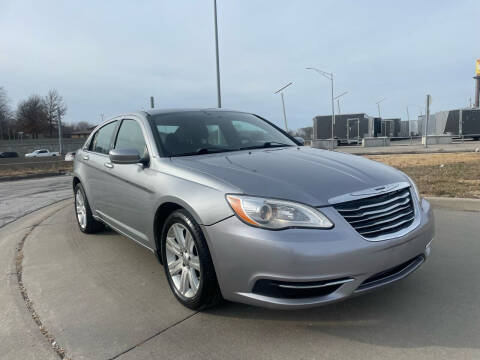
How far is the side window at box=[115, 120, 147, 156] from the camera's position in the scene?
→ 371 centimetres

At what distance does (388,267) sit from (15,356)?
2.46 metres

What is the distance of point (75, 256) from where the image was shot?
4312 mm

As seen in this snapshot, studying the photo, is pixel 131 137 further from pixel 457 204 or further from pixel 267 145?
pixel 457 204

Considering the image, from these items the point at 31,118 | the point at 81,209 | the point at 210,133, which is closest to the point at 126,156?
the point at 210,133

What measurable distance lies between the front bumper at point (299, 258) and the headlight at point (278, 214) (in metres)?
0.04

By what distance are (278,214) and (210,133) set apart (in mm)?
1707

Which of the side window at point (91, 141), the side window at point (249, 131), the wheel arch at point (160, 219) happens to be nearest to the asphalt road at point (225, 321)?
the wheel arch at point (160, 219)

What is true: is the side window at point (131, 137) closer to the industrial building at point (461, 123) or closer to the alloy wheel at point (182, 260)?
the alloy wheel at point (182, 260)

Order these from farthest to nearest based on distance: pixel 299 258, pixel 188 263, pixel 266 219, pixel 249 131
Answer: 1. pixel 249 131
2. pixel 188 263
3. pixel 266 219
4. pixel 299 258

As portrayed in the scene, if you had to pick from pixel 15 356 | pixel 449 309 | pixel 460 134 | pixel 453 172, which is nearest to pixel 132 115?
pixel 15 356

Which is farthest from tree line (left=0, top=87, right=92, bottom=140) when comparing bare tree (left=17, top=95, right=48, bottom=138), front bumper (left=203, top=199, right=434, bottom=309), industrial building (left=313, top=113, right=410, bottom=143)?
front bumper (left=203, top=199, right=434, bottom=309)

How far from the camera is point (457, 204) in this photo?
19.3ft

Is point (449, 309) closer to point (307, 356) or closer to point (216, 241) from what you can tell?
→ point (307, 356)

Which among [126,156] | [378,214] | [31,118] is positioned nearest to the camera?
[378,214]
